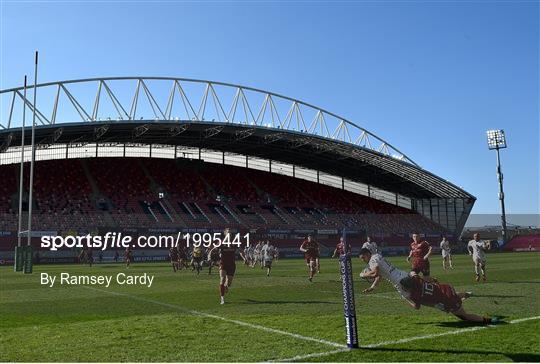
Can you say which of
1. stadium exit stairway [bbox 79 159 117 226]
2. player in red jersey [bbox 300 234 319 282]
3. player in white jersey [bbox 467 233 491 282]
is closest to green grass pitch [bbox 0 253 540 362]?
player in white jersey [bbox 467 233 491 282]

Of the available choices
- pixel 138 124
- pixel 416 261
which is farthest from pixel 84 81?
pixel 416 261

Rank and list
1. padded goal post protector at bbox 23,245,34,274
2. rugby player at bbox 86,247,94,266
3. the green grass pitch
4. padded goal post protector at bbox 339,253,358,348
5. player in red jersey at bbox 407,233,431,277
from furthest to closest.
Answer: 1. rugby player at bbox 86,247,94,266
2. padded goal post protector at bbox 23,245,34,274
3. player in red jersey at bbox 407,233,431,277
4. padded goal post protector at bbox 339,253,358,348
5. the green grass pitch

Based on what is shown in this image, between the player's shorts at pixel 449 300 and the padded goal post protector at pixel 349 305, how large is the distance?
8.70 feet

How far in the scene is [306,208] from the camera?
62219 millimetres

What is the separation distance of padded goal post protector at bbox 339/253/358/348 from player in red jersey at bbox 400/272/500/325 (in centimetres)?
207

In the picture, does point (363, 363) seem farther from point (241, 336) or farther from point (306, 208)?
point (306, 208)

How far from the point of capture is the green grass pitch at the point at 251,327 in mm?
7949

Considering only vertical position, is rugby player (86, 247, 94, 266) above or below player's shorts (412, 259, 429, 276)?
below

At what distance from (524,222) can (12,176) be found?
88.9m

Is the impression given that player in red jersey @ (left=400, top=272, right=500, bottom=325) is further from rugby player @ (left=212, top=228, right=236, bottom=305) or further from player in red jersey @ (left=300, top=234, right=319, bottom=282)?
player in red jersey @ (left=300, top=234, right=319, bottom=282)

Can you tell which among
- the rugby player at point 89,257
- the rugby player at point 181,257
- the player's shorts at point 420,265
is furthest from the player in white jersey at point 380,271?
the rugby player at point 89,257

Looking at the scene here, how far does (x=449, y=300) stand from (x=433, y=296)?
39 cm

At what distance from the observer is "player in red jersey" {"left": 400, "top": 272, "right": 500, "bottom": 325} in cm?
999

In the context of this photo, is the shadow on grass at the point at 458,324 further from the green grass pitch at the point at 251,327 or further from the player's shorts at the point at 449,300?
the player's shorts at the point at 449,300
